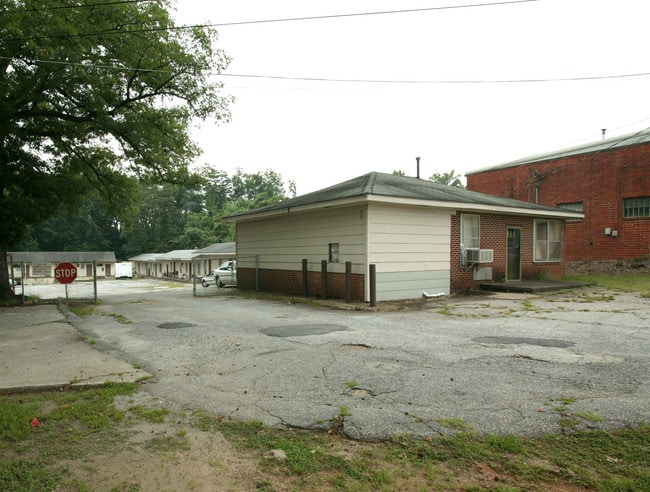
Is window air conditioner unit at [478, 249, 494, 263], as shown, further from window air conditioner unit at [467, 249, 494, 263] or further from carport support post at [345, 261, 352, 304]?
carport support post at [345, 261, 352, 304]

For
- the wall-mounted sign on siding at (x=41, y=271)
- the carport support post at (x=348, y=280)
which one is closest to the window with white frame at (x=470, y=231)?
the carport support post at (x=348, y=280)

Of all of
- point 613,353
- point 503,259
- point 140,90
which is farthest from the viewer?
point 503,259

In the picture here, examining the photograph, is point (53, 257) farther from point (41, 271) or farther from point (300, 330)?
point (300, 330)

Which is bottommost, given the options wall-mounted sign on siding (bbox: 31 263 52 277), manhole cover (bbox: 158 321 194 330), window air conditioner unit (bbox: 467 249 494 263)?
wall-mounted sign on siding (bbox: 31 263 52 277)

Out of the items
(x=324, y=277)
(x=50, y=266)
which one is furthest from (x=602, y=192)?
(x=50, y=266)

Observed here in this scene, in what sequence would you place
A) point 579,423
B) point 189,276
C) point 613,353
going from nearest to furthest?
1. point 579,423
2. point 613,353
3. point 189,276

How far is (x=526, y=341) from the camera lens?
666cm

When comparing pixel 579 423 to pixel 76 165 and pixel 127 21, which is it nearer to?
pixel 127 21

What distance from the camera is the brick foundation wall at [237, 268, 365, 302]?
12.2 metres

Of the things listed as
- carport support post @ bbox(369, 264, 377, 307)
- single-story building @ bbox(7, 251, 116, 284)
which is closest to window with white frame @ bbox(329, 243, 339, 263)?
carport support post @ bbox(369, 264, 377, 307)

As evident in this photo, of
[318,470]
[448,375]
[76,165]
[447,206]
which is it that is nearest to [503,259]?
[447,206]

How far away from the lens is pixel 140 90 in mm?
14594

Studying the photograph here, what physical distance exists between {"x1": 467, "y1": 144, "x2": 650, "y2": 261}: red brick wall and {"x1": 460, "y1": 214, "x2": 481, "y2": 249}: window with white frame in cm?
1044

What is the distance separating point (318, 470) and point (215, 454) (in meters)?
0.80
